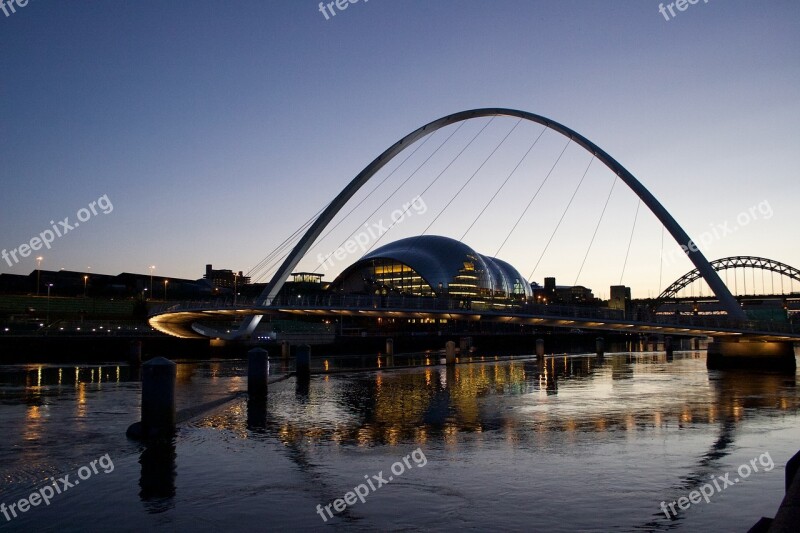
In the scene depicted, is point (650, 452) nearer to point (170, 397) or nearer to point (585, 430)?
point (585, 430)

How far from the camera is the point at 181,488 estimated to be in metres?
11.2

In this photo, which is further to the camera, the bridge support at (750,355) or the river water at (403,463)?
the bridge support at (750,355)

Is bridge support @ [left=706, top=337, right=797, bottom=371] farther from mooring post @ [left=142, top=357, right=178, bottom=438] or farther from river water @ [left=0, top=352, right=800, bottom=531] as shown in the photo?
mooring post @ [left=142, top=357, right=178, bottom=438]

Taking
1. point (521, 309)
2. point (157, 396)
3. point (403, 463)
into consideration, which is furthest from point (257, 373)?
point (521, 309)

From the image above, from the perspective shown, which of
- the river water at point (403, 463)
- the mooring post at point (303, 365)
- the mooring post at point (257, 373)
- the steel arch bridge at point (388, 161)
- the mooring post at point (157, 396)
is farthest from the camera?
the steel arch bridge at point (388, 161)

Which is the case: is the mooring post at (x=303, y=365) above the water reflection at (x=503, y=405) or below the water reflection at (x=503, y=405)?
above

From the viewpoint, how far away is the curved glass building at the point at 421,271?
436ft

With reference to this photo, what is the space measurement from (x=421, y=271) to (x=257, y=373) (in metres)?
107

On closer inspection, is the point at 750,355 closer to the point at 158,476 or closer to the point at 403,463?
the point at 403,463

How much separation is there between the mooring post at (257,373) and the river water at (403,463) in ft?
2.79

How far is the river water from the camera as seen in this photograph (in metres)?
9.58

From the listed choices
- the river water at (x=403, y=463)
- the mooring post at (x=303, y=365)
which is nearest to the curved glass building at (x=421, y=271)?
the mooring post at (x=303, y=365)

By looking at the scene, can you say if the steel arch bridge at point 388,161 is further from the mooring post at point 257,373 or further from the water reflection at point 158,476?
the water reflection at point 158,476

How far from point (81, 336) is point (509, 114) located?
146 feet
